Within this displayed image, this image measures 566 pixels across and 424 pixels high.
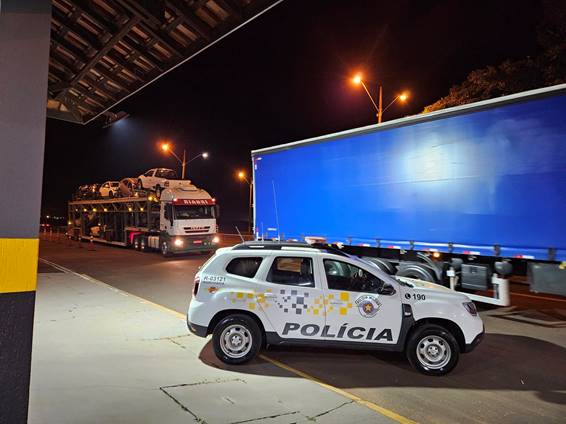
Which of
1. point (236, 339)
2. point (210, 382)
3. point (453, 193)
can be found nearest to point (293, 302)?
point (236, 339)

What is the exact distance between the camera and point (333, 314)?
19.4ft

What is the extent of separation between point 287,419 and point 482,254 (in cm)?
594

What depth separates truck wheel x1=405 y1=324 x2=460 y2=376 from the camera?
5797mm

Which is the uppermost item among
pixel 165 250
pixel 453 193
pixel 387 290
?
pixel 453 193

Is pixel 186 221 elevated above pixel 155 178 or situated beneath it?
situated beneath

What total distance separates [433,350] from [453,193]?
404cm

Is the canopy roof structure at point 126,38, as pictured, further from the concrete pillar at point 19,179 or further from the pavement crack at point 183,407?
the pavement crack at point 183,407

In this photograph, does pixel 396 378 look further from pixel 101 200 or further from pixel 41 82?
pixel 101 200

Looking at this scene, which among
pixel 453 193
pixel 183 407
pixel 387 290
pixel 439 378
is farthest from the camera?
pixel 453 193

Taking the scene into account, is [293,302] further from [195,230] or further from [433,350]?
[195,230]

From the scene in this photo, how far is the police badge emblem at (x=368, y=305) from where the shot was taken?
5895mm

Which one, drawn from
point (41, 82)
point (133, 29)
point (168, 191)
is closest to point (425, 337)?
point (41, 82)

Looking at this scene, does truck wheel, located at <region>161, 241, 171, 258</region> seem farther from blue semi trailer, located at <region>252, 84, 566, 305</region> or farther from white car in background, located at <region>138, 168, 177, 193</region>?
blue semi trailer, located at <region>252, 84, 566, 305</region>

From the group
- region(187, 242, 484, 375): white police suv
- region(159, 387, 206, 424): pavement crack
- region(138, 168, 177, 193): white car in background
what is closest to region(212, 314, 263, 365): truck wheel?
region(187, 242, 484, 375): white police suv
